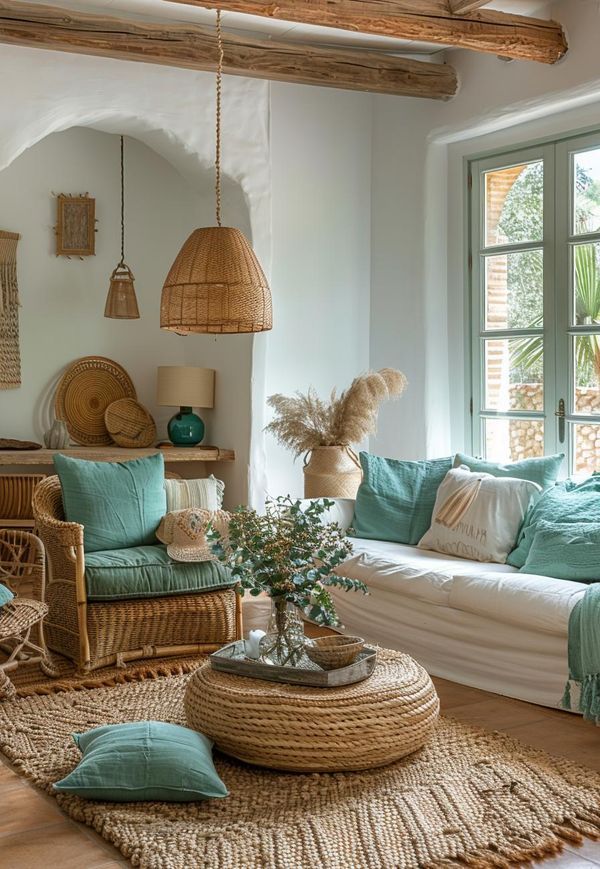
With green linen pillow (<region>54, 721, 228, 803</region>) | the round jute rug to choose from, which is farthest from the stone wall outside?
green linen pillow (<region>54, 721, 228, 803</region>)

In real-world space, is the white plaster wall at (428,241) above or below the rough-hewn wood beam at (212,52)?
below

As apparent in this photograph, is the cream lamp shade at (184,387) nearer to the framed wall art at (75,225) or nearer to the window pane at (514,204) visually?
the framed wall art at (75,225)

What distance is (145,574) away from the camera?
14.9 feet

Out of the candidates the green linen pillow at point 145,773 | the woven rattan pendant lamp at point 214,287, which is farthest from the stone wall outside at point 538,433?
the green linen pillow at point 145,773

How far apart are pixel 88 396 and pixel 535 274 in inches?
119

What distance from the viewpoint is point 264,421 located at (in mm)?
6488

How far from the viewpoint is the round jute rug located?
2.73 metres

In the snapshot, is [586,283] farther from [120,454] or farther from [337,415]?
[120,454]

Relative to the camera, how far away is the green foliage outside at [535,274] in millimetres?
5496

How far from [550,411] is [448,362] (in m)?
0.91

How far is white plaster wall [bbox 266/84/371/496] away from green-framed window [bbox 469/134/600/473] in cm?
85

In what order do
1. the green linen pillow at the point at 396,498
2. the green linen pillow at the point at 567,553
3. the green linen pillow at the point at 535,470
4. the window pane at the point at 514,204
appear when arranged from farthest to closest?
the window pane at the point at 514,204, the green linen pillow at the point at 396,498, the green linen pillow at the point at 535,470, the green linen pillow at the point at 567,553

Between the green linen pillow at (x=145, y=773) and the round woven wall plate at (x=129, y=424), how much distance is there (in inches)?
154

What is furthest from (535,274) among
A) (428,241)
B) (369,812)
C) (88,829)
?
(88,829)
